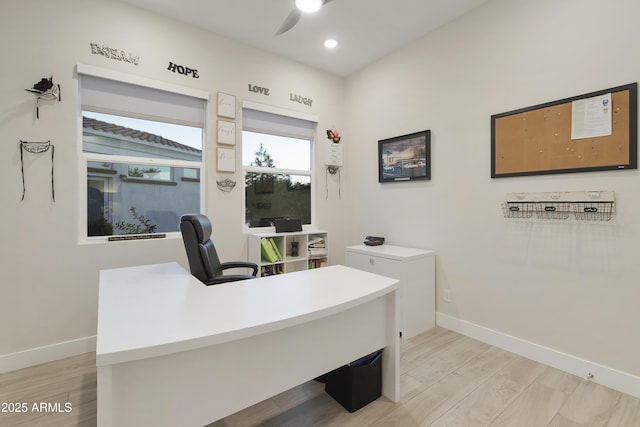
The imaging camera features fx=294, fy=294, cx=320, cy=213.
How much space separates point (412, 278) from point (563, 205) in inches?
52.0

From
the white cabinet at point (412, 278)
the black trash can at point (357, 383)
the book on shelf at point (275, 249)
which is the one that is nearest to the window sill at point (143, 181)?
the book on shelf at point (275, 249)

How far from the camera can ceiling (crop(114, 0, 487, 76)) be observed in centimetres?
268

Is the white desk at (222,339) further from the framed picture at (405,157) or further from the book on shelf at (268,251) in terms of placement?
the framed picture at (405,157)

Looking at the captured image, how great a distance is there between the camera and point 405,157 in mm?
3373

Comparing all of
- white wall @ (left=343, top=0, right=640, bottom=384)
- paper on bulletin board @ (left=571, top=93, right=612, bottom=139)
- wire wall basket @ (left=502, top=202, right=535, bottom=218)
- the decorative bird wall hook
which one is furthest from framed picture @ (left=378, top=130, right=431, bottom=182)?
the decorative bird wall hook

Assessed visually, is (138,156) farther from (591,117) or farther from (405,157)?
(591,117)

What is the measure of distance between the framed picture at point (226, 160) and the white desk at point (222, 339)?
1.56m

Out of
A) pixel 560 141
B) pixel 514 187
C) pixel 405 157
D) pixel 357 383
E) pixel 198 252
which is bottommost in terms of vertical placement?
pixel 357 383

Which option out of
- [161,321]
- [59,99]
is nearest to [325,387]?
[161,321]

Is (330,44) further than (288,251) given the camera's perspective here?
No

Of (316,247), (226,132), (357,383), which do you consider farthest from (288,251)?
(357,383)

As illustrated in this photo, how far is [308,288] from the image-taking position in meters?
1.61

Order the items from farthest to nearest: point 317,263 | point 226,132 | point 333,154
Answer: point 333,154, point 317,263, point 226,132

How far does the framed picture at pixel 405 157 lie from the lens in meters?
3.15
